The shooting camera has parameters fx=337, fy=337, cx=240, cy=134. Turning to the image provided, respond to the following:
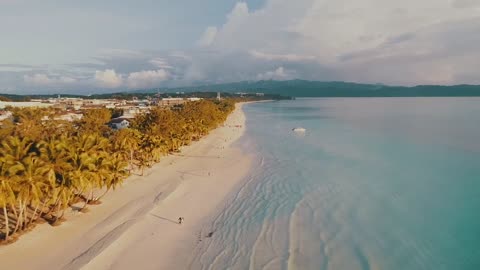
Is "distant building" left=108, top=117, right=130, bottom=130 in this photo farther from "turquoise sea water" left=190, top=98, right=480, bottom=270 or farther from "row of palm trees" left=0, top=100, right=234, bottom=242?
"turquoise sea water" left=190, top=98, right=480, bottom=270

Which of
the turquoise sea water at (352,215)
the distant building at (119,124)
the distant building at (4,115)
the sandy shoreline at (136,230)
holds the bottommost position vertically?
the turquoise sea water at (352,215)

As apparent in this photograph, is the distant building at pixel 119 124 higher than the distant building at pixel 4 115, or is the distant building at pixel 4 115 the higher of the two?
the distant building at pixel 4 115

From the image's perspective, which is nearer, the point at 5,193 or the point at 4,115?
the point at 5,193

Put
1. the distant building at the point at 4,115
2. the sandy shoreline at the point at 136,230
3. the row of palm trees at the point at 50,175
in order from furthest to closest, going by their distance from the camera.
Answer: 1. the distant building at the point at 4,115
2. the sandy shoreline at the point at 136,230
3. the row of palm trees at the point at 50,175

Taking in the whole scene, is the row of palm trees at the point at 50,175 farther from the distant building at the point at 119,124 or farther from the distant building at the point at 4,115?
the distant building at the point at 4,115

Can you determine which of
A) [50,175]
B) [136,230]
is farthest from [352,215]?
[50,175]

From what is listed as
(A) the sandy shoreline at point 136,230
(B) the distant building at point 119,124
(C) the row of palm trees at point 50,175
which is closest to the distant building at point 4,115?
(B) the distant building at point 119,124

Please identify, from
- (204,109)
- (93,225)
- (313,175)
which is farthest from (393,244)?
(204,109)

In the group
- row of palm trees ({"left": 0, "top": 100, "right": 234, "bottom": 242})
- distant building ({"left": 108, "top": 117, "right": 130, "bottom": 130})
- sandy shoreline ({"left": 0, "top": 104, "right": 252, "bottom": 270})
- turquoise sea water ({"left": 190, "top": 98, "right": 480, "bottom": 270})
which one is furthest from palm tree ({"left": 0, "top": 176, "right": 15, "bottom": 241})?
distant building ({"left": 108, "top": 117, "right": 130, "bottom": 130})

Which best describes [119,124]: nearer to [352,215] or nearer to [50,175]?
[50,175]
